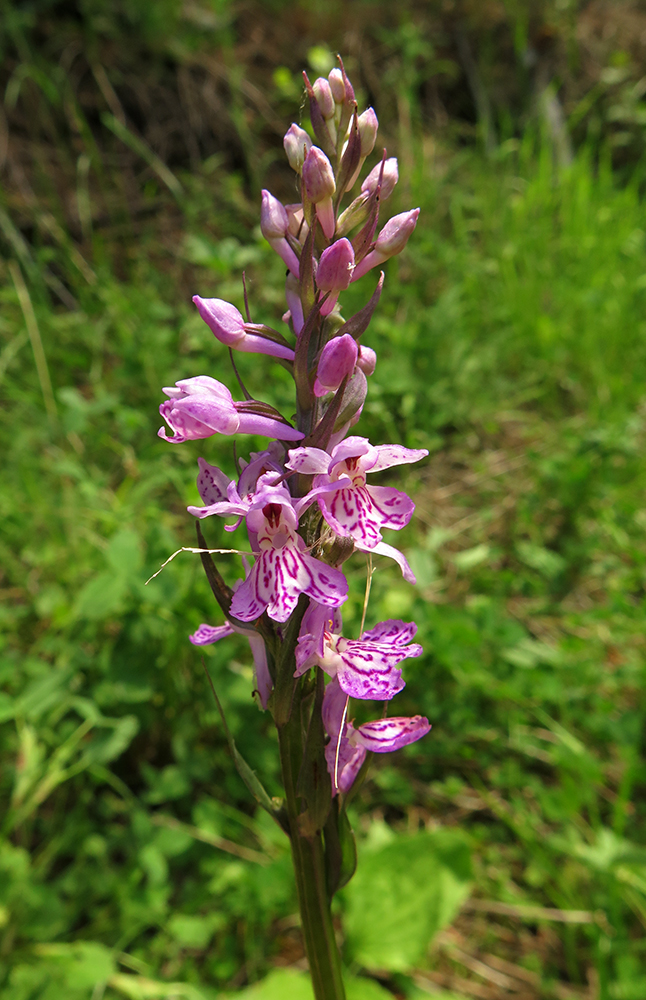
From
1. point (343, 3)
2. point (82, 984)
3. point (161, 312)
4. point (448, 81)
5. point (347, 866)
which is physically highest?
point (343, 3)

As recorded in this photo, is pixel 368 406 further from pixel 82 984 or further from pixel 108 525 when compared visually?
pixel 82 984

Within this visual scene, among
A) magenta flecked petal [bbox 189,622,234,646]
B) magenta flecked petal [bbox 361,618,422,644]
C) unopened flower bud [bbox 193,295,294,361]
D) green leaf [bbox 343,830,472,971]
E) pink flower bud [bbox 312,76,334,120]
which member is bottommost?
green leaf [bbox 343,830,472,971]

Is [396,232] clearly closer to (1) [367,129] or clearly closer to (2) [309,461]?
(1) [367,129]

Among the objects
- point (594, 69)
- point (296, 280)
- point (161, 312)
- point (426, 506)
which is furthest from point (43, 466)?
point (594, 69)

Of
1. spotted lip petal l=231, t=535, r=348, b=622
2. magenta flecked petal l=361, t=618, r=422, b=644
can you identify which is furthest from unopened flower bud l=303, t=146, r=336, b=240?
magenta flecked petal l=361, t=618, r=422, b=644

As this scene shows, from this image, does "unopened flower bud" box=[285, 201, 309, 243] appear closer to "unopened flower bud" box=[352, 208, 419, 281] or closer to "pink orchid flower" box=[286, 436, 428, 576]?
"unopened flower bud" box=[352, 208, 419, 281]

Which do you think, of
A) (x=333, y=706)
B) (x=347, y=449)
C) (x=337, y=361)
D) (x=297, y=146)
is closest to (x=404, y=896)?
(x=333, y=706)

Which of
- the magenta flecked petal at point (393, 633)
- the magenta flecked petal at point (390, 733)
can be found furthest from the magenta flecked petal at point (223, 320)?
the magenta flecked petal at point (390, 733)
